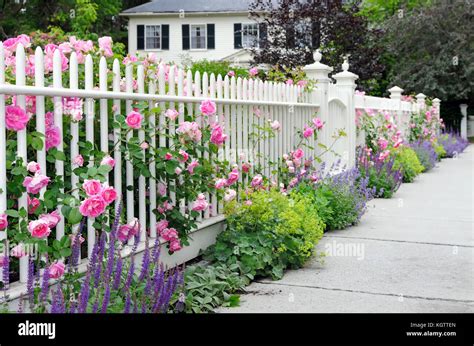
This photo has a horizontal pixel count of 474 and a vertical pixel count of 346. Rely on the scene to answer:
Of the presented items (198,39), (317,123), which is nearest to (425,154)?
(317,123)

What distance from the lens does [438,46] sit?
31.0m

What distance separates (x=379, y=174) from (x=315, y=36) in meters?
12.2

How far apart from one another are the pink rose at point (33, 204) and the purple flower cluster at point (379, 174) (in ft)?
20.9

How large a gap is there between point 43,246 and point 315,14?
19.1 meters

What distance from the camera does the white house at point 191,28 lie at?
37156mm

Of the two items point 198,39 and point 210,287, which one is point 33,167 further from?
point 198,39

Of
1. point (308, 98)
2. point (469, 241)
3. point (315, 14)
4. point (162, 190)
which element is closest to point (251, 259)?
point (162, 190)

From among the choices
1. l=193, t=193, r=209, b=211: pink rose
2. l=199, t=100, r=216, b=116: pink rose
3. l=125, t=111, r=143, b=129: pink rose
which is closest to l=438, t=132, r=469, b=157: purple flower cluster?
l=199, t=100, r=216, b=116: pink rose

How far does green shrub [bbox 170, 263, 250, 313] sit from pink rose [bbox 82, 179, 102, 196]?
2.78ft

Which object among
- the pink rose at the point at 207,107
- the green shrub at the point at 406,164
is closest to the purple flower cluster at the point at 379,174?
the green shrub at the point at 406,164

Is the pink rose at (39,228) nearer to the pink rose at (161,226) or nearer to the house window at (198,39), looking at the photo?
the pink rose at (161,226)

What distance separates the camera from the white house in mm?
37156

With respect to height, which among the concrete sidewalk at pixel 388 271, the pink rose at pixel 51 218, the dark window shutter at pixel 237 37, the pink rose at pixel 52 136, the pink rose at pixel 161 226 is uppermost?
the dark window shutter at pixel 237 37

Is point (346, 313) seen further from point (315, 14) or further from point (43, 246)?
point (315, 14)
